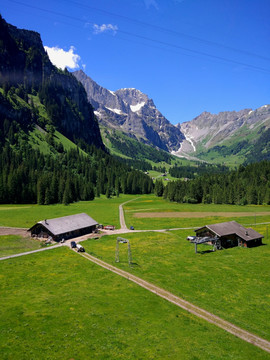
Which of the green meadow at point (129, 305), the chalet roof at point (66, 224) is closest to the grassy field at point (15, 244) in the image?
the green meadow at point (129, 305)

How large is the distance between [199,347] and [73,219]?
6679 centimetres

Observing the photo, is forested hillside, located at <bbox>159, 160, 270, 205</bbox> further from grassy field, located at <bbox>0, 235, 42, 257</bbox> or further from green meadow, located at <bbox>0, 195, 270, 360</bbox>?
grassy field, located at <bbox>0, 235, 42, 257</bbox>

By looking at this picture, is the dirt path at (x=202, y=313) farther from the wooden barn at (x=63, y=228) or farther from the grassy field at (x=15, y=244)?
the wooden barn at (x=63, y=228)

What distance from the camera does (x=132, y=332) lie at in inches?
1063

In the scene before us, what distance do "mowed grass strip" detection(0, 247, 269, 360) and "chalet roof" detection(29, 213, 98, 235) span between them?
3252 cm

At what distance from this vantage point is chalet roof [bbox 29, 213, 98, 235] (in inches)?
2963

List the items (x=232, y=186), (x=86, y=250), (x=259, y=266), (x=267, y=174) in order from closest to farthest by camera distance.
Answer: (x=259, y=266) → (x=86, y=250) → (x=232, y=186) → (x=267, y=174)

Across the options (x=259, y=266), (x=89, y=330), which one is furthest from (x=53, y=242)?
(x=259, y=266)

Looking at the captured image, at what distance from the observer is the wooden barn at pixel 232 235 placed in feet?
226

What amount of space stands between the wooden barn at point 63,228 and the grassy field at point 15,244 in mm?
3842

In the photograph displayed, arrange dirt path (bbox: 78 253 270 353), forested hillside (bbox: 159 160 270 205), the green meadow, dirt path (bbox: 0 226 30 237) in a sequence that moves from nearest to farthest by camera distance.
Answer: the green meadow
dirt path (bbox: 78 253 270 353)
dirt path (bbox: 0 226 30 237)
forested hillside (bbox: 159 160 270 205)

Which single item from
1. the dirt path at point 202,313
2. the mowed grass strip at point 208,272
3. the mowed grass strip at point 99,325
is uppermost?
the mowed grass strip at point 99,325

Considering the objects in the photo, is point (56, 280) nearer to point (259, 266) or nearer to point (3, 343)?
point (3, 343)

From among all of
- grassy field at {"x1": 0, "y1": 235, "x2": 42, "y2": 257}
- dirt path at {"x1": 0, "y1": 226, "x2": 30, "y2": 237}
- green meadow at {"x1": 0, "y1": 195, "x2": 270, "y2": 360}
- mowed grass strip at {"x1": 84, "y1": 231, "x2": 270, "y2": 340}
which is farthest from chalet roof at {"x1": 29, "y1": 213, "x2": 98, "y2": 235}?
green meadow at {"x1": 0, "y1": 195, "x2": 270, "y2": 360}
